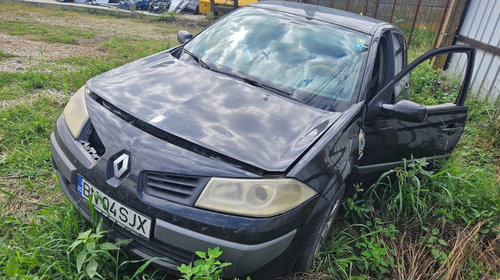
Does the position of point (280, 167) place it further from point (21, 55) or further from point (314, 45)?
point (21, 55)

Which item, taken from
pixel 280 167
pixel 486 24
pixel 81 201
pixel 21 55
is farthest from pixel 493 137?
pixel 21 55

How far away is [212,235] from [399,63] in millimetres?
2503

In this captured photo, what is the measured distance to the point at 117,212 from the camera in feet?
5.21

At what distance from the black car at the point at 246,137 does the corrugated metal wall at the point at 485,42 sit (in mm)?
2637

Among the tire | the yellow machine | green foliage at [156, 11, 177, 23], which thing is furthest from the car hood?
the yellow machine

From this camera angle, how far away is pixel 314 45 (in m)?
2.48

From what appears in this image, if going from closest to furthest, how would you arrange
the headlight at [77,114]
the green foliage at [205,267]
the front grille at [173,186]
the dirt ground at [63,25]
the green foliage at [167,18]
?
the green foliage at [205,267], the front grille at [173,186], the headlight at [77,114], the dirt ground at [63,25], the green foliage at [167,18]

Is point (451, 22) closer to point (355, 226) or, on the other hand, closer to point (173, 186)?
point (355, 226)

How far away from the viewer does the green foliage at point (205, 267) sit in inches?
54.6

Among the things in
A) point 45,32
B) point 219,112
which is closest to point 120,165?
point 219,112

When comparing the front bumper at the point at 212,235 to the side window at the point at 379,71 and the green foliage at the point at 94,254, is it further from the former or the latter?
the side window at the point at 379,71

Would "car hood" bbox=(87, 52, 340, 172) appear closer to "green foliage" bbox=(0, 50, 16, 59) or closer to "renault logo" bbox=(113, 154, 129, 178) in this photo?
"renault logo" bbox=(113, 154, 129, 178)

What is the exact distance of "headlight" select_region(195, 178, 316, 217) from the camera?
4.84ft

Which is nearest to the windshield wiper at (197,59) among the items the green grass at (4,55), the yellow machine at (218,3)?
the green grass at (4,55)
